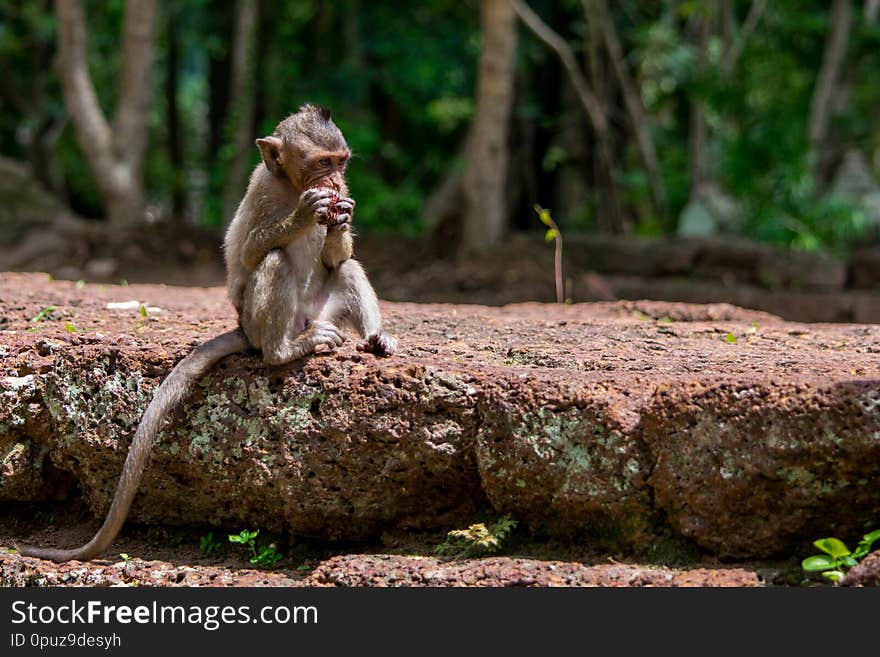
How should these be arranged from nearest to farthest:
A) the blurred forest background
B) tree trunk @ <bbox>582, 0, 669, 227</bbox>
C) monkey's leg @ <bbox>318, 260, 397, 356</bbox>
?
monkey's leg @ <bbox>318, 260, 397, 356</bbox> < the blurred forest background < tree trunk @ <bbox>582, 0, 669, 227</bbox>

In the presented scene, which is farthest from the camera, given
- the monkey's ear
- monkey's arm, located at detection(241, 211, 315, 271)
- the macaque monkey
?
the monkey's ear

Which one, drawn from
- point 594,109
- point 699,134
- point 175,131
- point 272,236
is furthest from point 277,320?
point 175,131

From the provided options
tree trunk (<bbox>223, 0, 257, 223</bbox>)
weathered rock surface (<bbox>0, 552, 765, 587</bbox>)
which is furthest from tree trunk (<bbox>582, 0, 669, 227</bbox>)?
weathered rock surface (<bbox>0, 552, 765, 587</bbox>)

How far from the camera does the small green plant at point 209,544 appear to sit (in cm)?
523

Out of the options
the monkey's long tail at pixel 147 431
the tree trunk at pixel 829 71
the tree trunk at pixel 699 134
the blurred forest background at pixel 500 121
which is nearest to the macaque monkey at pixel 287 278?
the monkey's long tail at pixel 147 431

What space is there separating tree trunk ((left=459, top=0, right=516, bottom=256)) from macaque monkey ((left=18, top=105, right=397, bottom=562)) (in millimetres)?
5981

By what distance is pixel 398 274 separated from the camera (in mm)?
11727

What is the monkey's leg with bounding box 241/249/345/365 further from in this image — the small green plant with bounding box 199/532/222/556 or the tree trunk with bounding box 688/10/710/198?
the tree trunk with bounding box 688/10/710/198

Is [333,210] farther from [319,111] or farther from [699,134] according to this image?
[699,134]

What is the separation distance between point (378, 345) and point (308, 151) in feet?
3.14

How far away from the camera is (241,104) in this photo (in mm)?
13336

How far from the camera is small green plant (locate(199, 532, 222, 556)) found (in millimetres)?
5227

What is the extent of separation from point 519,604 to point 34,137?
535 inches

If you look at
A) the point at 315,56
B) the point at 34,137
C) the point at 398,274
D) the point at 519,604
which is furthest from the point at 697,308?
the point at 34,137
